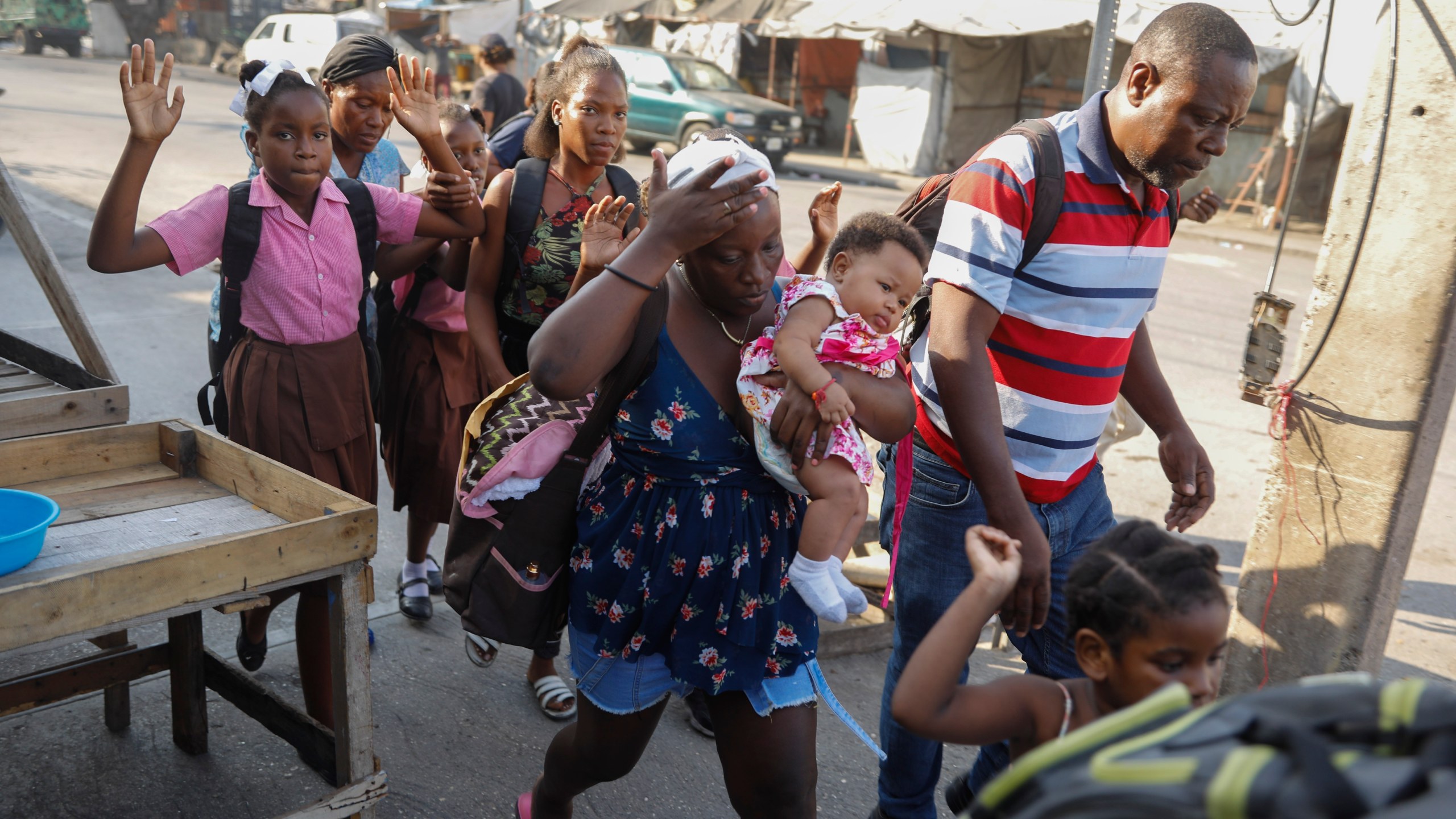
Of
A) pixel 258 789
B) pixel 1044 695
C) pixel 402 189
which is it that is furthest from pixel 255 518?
pixel 402 189

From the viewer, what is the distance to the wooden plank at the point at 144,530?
6.69ft

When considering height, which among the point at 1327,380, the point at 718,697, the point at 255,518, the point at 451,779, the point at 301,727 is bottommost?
the point at 451,779

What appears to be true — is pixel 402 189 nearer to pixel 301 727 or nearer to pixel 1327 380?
pixel 301 727

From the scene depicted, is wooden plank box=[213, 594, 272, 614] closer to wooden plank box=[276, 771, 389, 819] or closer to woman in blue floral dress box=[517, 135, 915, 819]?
wooden plank box=[276, 771, 389, 819]

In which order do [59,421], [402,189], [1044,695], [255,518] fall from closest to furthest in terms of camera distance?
[1044,695], [255,518], [59,421], [402,189]

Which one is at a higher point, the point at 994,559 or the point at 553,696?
the point at 994,559

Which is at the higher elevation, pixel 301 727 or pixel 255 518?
pixel 255 518

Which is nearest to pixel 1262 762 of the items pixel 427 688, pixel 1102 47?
pixel 427 688

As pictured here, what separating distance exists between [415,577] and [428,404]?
70 cm

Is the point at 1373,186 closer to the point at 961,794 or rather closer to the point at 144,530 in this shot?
the point at 961,794

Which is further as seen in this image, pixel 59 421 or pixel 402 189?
pixel 402 189

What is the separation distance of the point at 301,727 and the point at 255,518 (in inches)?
24.0

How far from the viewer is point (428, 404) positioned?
12.0 feet

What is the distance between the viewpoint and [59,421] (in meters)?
2.63
